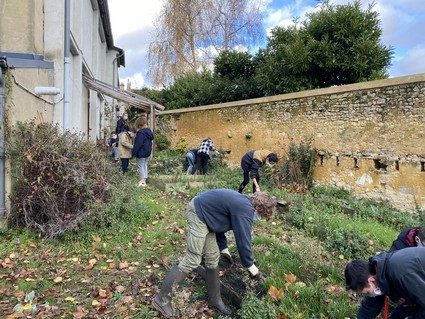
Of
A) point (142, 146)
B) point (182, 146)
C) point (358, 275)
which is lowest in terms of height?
point (358, 275)

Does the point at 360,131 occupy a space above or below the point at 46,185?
above

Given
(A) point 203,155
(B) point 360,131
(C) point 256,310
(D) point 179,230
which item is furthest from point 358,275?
(A) point 203,155

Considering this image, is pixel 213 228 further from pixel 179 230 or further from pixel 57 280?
pixel 179 230

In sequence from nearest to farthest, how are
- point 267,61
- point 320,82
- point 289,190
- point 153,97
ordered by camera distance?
point 289,190 → point 320,82 → point 267,61 → point 153,97

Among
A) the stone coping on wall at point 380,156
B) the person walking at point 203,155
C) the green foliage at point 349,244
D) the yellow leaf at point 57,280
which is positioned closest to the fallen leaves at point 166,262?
the yellow leaf at point 57,280

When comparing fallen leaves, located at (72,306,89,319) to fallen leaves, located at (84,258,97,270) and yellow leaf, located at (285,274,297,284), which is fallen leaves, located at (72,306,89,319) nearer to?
fallen leaves, located at (84,258,97,270)

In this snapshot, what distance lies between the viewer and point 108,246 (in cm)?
571

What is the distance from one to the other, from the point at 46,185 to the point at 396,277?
16.4 ft

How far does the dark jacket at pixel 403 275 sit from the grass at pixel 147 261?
94 cm

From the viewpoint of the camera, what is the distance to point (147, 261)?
5262 mm

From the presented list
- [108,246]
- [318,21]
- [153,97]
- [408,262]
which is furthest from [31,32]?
[153,97]

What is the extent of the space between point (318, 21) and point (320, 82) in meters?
2.03

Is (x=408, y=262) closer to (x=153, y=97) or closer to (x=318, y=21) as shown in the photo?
(x=318, y=21)

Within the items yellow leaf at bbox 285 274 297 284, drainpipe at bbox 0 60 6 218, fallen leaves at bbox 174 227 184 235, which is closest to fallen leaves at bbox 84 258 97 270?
fallen leaves at bbox 174 227 184 235
